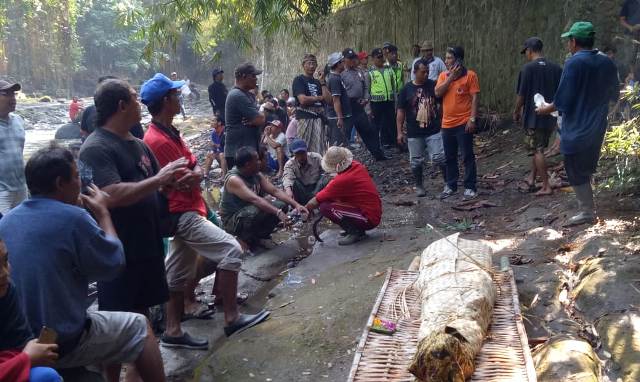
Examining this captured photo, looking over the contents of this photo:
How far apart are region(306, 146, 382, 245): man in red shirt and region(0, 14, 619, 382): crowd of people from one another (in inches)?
0.6

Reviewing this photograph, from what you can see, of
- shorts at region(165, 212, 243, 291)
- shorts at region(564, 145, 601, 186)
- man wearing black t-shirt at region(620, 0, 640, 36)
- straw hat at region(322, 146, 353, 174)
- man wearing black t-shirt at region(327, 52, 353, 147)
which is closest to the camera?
shorts at region(165, 212, 243, 291)

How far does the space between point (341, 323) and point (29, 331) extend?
2.55 metres

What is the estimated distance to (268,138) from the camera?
36.4 feet

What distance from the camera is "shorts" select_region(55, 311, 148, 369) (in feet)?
9.70

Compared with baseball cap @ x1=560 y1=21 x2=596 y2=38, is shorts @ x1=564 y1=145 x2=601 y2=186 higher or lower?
lower

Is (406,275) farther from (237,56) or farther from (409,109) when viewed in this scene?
(237,56)

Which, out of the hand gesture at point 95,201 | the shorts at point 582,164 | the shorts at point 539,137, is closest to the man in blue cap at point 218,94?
the shorts at point 539,137

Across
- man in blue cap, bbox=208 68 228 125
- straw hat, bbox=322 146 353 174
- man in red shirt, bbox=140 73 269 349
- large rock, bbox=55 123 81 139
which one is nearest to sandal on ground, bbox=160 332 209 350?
man in red shirt, bbox=140 73 269 349

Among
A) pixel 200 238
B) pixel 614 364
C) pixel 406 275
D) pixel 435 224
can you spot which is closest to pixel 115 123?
pixel 200 238

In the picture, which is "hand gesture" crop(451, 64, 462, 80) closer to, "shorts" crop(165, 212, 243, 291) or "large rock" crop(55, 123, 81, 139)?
"shorts" crop(165, 212, 243, 291)

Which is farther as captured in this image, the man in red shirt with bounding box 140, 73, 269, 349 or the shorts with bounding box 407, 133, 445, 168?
the shorts with bounding box 407, 133, 445, 168

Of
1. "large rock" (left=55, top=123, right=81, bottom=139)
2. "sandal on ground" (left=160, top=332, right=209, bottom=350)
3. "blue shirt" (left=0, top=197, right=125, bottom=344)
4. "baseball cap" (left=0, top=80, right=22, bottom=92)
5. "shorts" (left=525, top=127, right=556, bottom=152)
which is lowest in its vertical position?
"sandal on ground" (left=160, top=332, right=209, bottom=350)

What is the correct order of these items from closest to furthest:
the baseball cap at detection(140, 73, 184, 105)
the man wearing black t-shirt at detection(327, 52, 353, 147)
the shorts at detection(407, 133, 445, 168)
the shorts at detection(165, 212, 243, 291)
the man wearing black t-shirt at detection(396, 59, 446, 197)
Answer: the baseball cap at detection(140, 73, 184, 105) → the shorts at detection(165, 212, 243, 291) → the man wearing black t-shirt at detection(396, 59, 446, 197) → the shorts at detection(407, 133, 445, 168) → the man wearing black t-shirt at detection(327, 52, 353, 147)

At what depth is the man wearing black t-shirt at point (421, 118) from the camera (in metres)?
7.80
